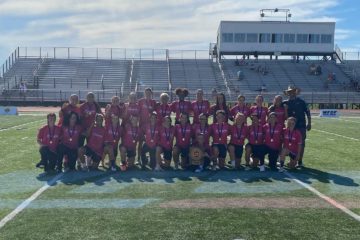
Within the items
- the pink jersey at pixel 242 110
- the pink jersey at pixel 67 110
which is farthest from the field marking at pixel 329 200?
the pink jersey at pixel 67 110

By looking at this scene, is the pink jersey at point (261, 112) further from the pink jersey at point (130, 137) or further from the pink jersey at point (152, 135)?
the pink jersey at point (130, 137)

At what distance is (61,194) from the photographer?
7098 millimetres

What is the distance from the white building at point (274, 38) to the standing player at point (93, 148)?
128 feet

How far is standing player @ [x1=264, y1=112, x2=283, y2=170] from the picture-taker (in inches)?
372

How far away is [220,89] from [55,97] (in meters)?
14.2

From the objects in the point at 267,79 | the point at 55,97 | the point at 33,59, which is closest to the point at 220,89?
the point at 267,79

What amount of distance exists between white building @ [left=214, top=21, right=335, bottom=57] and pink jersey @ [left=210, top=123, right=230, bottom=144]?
126 ft

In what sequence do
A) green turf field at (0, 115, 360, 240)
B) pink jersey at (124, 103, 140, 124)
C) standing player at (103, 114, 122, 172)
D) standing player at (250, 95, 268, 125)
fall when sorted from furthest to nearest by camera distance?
1. standing player at (250, 95, 268, 125)
2. pink jersey at (124, 103, 140, 124)
3. standing player at (103, 114, 122, 172)
4. green turf field at (0, 115, 360, 240)

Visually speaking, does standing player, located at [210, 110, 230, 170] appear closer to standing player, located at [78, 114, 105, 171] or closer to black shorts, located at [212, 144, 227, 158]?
black shorts, located at [212, 144, 227, 158]

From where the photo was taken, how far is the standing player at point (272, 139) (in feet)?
31.0

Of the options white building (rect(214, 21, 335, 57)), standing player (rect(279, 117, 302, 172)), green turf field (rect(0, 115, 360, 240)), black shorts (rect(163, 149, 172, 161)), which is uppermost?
white building (rect(214, 21, 335, 57))

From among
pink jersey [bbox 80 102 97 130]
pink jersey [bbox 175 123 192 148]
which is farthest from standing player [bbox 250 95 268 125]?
pink jersey [bbox 80 102 97 130]

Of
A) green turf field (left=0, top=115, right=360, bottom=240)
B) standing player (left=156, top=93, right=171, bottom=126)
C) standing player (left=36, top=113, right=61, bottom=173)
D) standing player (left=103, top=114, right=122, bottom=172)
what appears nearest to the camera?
green turf field (left=0, top=115, right=360, bottom=240)

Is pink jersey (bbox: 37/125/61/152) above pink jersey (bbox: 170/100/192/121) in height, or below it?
below
